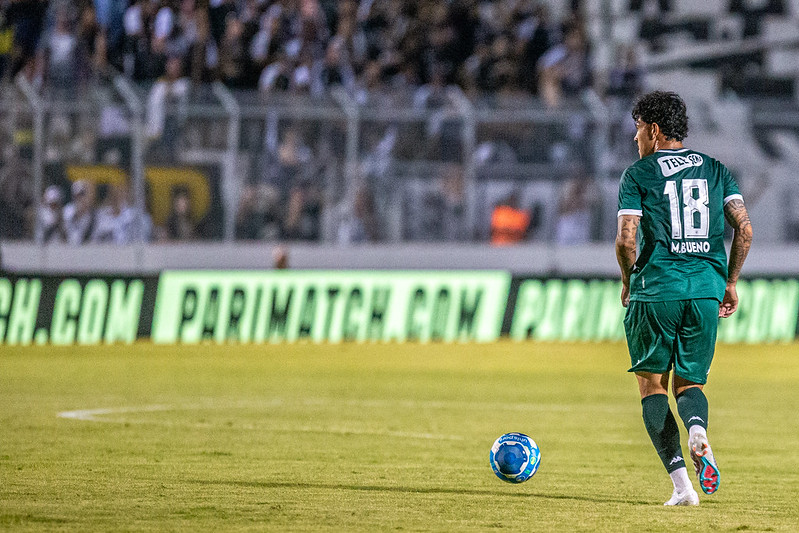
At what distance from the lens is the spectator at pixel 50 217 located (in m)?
18.5

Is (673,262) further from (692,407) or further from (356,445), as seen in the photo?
(356,445)

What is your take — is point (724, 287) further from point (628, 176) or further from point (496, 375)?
point (496, 375)

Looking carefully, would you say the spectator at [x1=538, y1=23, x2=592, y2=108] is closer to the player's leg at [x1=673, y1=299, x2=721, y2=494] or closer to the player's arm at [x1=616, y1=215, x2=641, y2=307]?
the player's leg at [x1=673, y1=299, x2=721, y2=494]

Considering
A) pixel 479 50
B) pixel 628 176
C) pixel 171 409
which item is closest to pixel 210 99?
pixel 479 50

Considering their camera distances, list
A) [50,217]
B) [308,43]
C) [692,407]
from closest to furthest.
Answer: [692,407] < [50,217] < [308,43]

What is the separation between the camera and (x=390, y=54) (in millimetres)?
22578

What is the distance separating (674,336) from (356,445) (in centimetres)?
310

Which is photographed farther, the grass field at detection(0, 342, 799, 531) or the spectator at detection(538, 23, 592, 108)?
the spectator at detection(538, 23, 592, 108)

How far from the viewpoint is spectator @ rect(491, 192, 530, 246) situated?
20.0m

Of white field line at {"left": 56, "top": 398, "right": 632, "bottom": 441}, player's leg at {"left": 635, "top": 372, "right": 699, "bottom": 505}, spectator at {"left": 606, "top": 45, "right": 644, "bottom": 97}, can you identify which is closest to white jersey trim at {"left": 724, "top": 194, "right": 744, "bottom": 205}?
player's leg at {"left": 635, "top": 372, "right": 699, "bottom": 505}

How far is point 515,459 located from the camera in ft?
22.3

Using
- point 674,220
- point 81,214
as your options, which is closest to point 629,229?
point 674,220

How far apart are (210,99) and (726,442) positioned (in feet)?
37.3

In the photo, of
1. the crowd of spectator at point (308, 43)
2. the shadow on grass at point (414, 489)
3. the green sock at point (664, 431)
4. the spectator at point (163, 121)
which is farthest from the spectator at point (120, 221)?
the green sock at point (664, 431)
